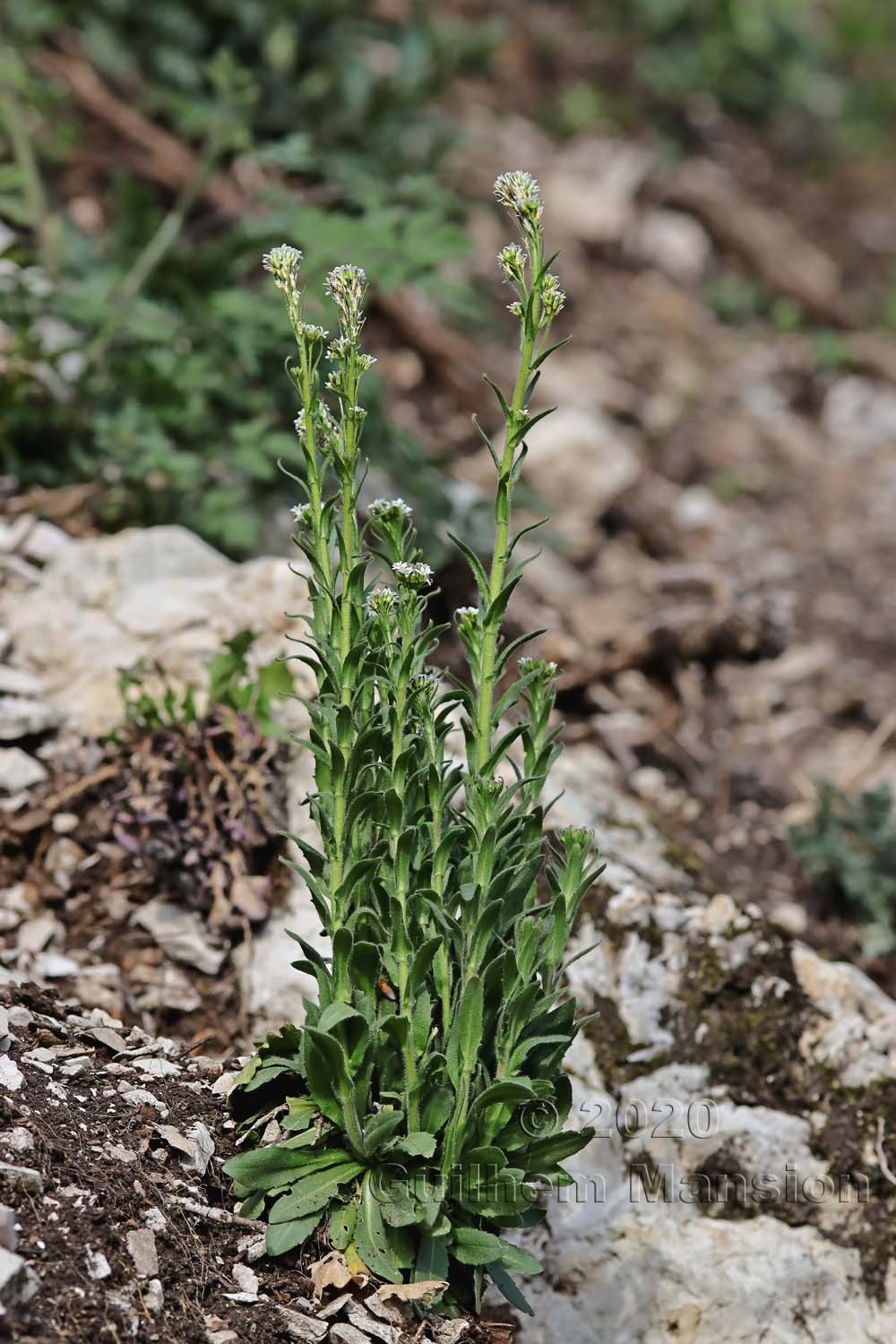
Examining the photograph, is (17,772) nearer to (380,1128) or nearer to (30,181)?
(380,1128)

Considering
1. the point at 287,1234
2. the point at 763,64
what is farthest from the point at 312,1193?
the point at 763,64

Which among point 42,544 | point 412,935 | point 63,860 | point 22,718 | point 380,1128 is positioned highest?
point 42,544

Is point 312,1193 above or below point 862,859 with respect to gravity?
below

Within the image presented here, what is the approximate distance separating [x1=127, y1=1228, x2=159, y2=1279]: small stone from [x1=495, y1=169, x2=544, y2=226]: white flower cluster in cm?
192

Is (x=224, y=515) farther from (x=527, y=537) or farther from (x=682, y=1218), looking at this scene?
(x=682, y=1218)

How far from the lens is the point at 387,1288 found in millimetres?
2598

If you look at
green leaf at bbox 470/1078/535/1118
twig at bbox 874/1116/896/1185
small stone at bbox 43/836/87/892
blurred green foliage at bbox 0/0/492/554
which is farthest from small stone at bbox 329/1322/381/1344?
blurred green foliage at bbox 0/0/492/554

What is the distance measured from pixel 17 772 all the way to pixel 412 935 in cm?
186

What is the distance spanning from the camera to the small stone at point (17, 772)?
4.02m

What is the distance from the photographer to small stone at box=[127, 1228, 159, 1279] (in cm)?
247

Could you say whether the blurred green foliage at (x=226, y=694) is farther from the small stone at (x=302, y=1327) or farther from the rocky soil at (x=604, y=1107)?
the small stone at (x=302, y=1327)

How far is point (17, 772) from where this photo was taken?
404cm

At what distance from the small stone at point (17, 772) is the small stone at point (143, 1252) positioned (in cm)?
177

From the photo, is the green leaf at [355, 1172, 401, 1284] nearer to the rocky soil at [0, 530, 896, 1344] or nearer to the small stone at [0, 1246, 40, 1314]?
the rocky soil at [0, 530, 896, 1344]
